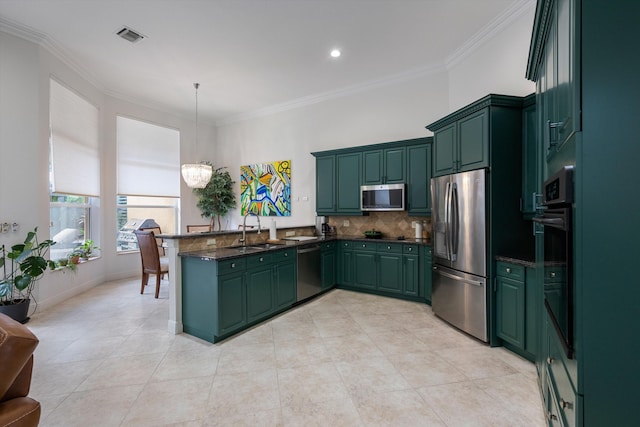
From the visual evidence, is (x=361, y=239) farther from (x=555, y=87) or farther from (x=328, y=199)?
(x=555, y=87)

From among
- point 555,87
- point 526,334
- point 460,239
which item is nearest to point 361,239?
point 460,239

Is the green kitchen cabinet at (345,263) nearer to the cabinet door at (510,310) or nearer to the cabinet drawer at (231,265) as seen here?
the cabinet drawer at (231,265)

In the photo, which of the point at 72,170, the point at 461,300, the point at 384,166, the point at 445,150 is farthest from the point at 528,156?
the point at 72,170

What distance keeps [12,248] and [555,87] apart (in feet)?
16.8

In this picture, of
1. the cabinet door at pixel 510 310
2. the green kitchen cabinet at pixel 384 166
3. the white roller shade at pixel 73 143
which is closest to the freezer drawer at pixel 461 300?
the cabinet door at pixel 510 310

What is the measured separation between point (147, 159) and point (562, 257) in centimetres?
670

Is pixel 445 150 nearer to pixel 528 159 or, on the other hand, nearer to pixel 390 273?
pixel 528 159

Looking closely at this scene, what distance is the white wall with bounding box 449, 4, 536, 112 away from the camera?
309 cm

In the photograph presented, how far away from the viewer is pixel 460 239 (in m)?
3.08

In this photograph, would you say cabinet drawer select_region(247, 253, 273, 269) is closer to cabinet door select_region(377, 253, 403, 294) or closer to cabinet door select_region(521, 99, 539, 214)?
cabinet door select_region(377, 253, 403, 294)

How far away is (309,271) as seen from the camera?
4160mm

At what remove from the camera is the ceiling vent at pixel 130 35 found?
3.50 metres

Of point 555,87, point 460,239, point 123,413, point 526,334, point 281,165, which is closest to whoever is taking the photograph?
point 555,87

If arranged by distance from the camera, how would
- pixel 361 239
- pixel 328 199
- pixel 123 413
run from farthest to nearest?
pixel 328 199, pixel 361 239, pixel 123 413
